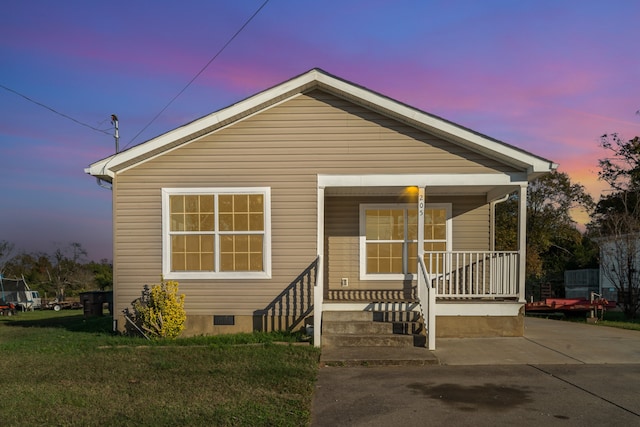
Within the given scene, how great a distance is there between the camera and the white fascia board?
1006 cm

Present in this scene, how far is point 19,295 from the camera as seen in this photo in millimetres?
38250

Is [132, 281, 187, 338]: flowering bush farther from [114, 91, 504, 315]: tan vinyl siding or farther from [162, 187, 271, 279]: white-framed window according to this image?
[162, 187, 271, 279]: white-framed window

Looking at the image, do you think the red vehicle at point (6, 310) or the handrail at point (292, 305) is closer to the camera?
the handrail at point (292, 305)

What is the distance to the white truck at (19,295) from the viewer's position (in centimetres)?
3709

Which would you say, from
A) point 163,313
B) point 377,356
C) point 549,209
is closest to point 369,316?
point 377,356

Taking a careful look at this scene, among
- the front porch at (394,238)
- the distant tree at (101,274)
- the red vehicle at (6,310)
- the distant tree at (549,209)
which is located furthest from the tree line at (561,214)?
the distant tree at (101,274)

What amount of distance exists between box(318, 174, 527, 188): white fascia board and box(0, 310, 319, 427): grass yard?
310 cm

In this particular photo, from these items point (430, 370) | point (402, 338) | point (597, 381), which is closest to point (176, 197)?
point (402, 338)

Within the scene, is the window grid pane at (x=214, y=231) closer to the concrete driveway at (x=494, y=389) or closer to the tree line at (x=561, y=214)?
Answer: the concrete driveway at (x=494, y=389)

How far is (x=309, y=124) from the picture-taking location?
10242mm

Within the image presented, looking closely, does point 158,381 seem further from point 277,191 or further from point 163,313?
point 277,191

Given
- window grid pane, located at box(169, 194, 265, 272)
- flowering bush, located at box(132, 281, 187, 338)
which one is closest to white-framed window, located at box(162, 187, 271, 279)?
window grid pane, located at box(169, 194, 265, 272)

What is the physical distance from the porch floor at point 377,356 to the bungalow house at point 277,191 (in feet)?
5.25

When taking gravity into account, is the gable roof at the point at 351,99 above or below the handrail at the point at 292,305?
above
